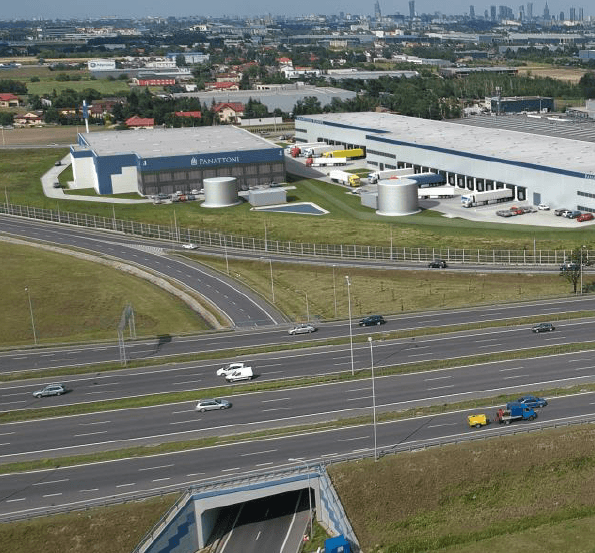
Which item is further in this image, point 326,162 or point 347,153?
point 347,153

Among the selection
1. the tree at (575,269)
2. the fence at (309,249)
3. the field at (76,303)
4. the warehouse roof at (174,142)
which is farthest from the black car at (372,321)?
the warehouse roof at (174,142)

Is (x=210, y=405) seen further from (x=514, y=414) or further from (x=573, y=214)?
(x=573, y=214)

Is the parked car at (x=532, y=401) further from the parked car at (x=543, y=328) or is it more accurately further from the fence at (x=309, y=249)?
the fence at (x=309, y=249)

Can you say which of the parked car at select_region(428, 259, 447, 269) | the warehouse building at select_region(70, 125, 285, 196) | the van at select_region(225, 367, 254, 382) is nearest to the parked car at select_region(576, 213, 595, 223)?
the parked car at select_region(428, 259, 447, 269)

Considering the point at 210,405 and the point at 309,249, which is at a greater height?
the point at 210,405

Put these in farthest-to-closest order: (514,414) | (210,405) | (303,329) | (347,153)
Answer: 1. (347,153)
2. (303,329)
3. (210,405)
4. (514,414)

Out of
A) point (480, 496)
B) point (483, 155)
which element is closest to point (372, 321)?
point (480, 496)

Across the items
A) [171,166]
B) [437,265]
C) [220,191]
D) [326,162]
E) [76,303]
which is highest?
[171,166]
